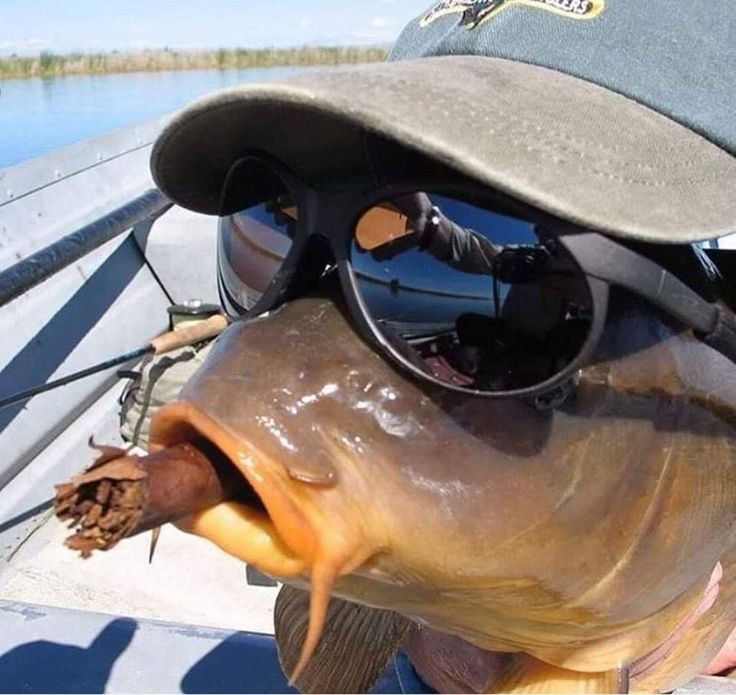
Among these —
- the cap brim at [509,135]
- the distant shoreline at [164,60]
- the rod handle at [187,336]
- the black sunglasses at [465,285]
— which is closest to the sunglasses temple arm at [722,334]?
the black sunglasses at [465,285]

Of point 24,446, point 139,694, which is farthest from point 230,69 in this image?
point 139,694

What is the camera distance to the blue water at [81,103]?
9.84 meters

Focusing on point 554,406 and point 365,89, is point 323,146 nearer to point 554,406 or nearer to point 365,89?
point 365,89

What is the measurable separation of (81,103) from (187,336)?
46.3ft

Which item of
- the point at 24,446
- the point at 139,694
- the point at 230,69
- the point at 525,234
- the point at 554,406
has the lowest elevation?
the point at 230,69

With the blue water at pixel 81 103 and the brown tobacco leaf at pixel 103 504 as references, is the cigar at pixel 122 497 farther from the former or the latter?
the blue water at pixel 81 103

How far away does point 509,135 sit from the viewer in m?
0.80

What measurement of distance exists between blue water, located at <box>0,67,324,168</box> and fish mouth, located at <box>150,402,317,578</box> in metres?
4.46

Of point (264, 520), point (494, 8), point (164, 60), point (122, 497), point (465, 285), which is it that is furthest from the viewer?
point (164, 60)

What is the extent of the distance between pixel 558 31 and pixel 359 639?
2.75 feet

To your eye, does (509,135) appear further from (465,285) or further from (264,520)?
(264,520)

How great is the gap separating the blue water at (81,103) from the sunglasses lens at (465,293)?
4.37 meters

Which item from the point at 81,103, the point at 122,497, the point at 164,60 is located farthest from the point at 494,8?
the point at 164,60

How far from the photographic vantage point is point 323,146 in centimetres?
91
